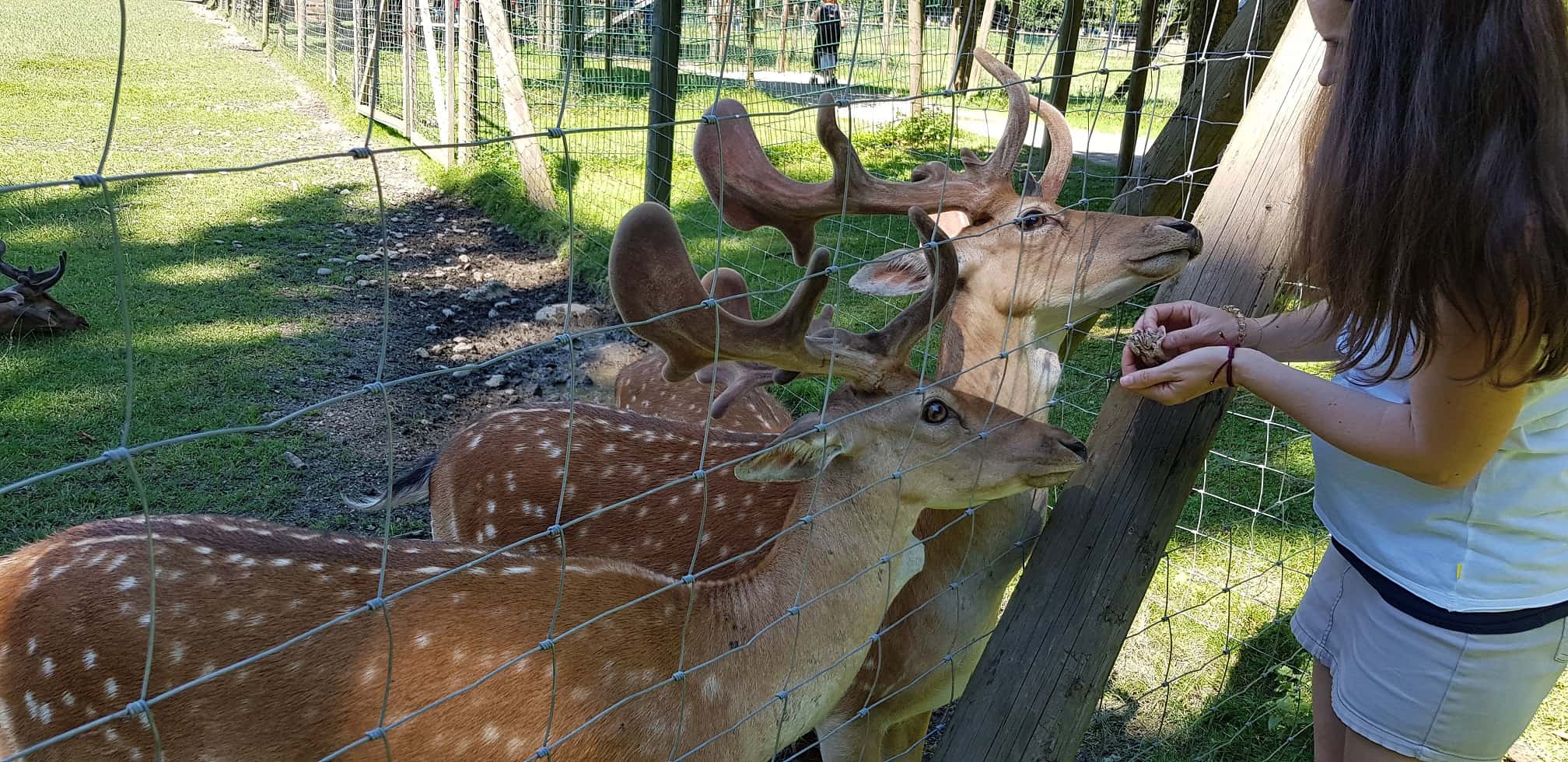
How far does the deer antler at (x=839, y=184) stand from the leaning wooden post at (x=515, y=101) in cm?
438

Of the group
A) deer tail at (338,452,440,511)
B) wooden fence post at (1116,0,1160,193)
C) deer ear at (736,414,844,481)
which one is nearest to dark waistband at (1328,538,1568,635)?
deer ear at (736,414,844,481)

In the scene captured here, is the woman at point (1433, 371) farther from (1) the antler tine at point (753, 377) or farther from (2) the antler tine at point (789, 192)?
(2) the antler tine at point (789, 192)

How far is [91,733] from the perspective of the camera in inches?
74.7

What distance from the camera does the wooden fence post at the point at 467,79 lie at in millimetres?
8047

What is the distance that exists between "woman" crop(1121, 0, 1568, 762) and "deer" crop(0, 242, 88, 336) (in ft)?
15.6

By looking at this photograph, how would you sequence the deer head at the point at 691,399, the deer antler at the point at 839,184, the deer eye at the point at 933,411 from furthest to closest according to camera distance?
the deer head at the point at 691,399
the deer antler at the point at 839,184
the deer eye at the point at 933,411

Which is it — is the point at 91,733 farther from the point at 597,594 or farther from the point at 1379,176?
the point at 1379,176

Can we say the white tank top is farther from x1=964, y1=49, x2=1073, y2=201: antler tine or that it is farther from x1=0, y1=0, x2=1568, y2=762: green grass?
x1=964, y1=49, x2=1073, y2=201: antler tine

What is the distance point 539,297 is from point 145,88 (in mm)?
7836

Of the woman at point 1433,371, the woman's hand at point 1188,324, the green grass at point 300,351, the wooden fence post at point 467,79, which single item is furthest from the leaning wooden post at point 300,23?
the woman at point 1433,371

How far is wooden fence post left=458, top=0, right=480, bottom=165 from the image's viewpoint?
26.4 feet

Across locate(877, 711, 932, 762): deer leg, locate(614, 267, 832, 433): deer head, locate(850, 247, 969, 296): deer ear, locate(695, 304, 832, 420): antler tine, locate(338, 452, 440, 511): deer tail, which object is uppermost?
locate(850, 247, 969, 296): deer ear

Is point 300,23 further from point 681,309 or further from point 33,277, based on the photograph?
point 681,309

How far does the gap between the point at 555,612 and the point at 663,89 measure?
12.3ft
